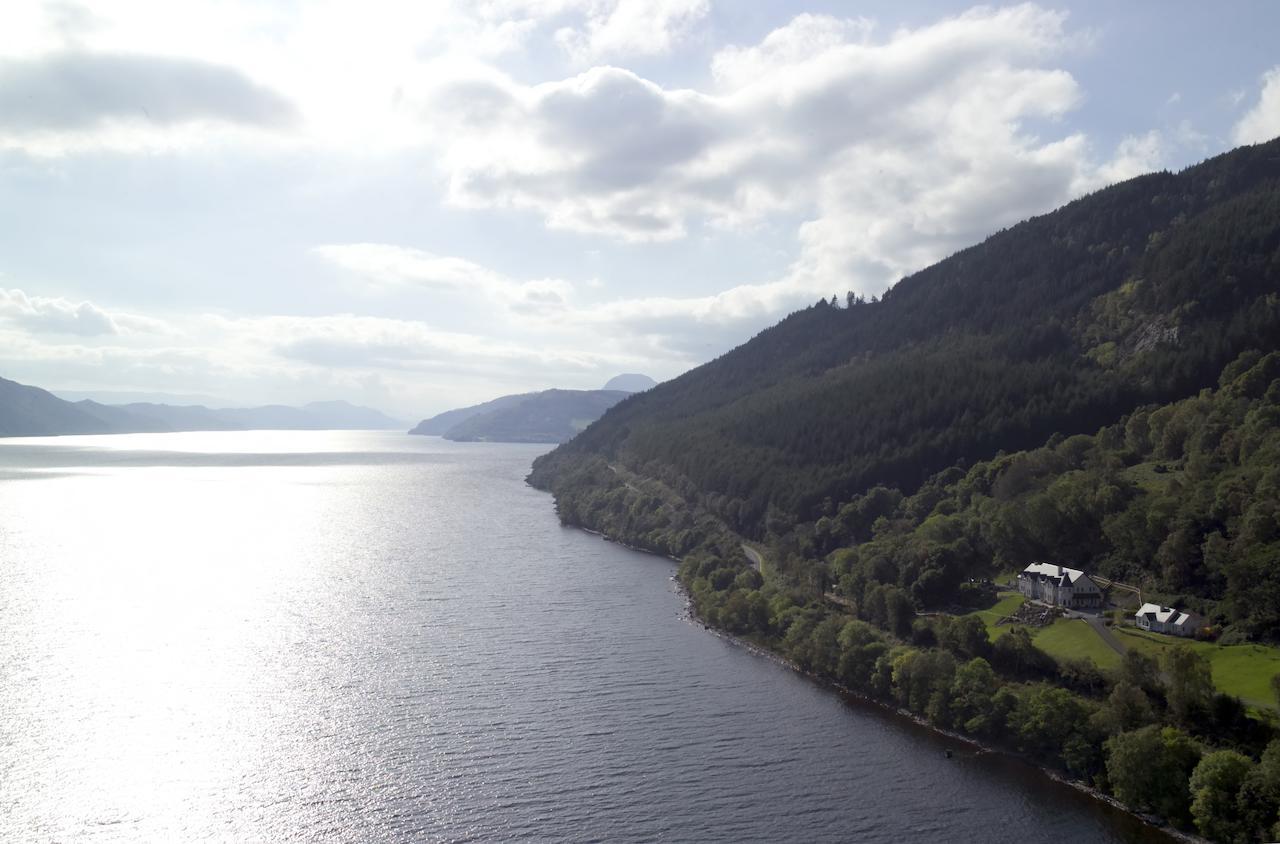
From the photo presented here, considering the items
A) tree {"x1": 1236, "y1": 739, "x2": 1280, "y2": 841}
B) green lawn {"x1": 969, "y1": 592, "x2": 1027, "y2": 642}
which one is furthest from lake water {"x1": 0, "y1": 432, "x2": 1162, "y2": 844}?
green lawn {"x1": 969, "y1": 592, "x2": 1027, "y2": 642}

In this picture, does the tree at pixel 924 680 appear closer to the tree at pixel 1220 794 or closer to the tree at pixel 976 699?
the tree at pixel 976 699

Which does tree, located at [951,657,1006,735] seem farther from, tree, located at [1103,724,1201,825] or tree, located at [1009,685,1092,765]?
tree, located at [1103,724,1201,825]

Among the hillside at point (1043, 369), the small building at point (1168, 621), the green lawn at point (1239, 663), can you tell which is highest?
the hillside at point (1043, 369)

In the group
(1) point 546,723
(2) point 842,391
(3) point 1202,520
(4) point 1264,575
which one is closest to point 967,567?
(3) point 1202,520

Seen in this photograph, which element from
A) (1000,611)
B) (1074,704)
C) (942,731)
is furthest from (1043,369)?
(1074,704)

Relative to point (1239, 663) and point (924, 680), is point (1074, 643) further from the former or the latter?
point (924, 680)

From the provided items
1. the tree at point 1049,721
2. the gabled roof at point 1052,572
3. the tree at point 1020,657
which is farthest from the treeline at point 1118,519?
the tree at point 1049,721
